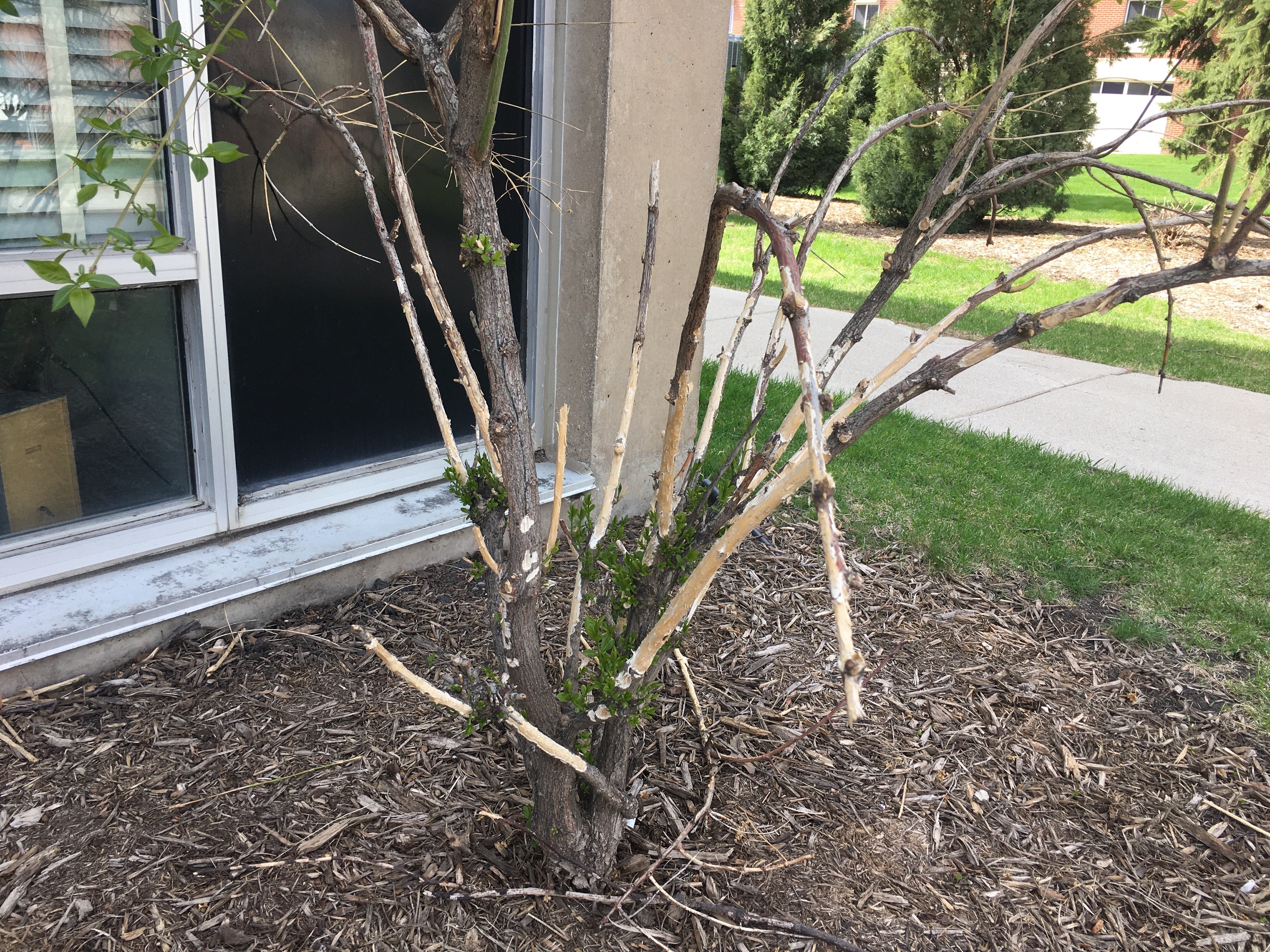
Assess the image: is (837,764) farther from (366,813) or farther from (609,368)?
(609,368)

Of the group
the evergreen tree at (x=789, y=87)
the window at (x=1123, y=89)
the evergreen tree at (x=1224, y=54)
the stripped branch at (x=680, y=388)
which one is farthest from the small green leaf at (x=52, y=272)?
the window at (x=1123, y=89)

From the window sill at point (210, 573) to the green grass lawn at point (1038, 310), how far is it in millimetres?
3848

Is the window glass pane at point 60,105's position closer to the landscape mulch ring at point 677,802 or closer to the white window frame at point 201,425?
the white window frame at point 201,425

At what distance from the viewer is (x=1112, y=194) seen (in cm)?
1565

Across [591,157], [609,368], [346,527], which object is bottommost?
[346,527]

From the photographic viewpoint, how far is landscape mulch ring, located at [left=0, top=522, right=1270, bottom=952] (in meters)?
2.07

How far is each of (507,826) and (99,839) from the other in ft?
3.18

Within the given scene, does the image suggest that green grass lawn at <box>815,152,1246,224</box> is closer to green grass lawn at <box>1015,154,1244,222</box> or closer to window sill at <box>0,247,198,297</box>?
green grass lawn at <box>1015,154,1244,222</box>

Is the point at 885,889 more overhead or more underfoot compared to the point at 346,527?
more underfoot

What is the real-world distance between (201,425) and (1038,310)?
214 inches

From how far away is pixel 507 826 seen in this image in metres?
2.30

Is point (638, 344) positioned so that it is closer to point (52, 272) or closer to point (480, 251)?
point (480, 251)

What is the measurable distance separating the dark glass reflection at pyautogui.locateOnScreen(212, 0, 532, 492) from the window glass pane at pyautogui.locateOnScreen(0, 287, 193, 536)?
205mm

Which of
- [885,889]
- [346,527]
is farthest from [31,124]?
[885,889]
